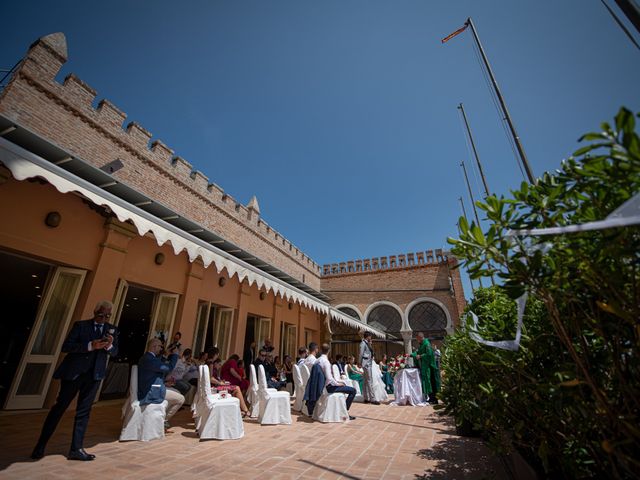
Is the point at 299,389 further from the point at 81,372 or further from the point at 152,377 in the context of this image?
the point at 81,372

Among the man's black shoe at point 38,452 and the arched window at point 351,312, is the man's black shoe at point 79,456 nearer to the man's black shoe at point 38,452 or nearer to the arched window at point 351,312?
the man's black shoe at point 38,452

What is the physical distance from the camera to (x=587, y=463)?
156 centimetres

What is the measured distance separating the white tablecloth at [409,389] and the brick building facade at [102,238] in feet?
12.3

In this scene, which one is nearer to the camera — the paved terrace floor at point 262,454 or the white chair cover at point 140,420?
the paved terrace floor at point 262,454

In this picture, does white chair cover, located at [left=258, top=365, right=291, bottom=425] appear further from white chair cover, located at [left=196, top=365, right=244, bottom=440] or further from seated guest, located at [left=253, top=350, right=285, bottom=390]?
seated guest, located at [left=253, top=350, right=285, bottom=390]

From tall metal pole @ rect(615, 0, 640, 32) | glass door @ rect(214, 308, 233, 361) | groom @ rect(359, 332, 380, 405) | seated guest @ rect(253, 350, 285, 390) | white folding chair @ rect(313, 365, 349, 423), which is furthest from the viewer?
glass door @ rect(214, 308, 233, 361)

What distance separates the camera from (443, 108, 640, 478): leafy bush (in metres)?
1.12

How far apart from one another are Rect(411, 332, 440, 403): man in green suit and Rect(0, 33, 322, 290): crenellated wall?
749 cm

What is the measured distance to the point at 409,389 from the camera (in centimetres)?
742

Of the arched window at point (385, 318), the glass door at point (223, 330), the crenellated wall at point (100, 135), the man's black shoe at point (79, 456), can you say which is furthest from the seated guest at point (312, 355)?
the arched window at point (385, 318)

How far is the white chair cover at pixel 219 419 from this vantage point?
3.88 metres

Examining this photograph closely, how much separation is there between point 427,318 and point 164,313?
1419 centimetres

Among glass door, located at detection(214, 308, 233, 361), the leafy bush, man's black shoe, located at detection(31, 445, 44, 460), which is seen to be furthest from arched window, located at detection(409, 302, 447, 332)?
man's black shoe, located at detection(31, 445, 44, 460)

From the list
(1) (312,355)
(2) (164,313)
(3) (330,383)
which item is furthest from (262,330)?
(3) (330,383)
